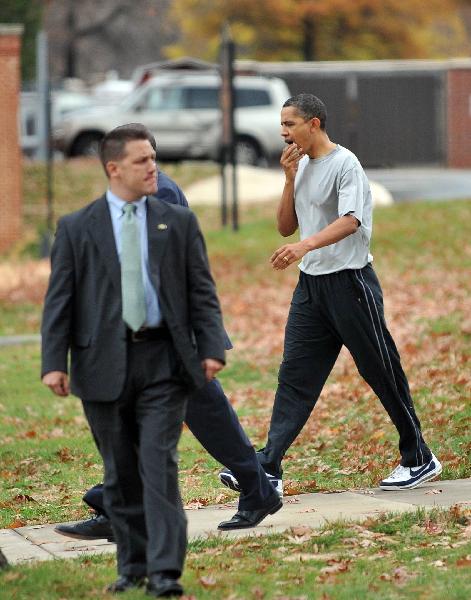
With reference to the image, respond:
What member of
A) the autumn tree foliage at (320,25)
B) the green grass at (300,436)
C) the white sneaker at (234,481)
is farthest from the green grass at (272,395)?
the autumn tree foliage at (320,25)

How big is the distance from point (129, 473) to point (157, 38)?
5774 centimetres

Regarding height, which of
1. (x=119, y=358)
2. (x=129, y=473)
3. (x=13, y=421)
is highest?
(x=119, y=358)

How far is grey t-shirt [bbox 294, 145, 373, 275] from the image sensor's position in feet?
23.5

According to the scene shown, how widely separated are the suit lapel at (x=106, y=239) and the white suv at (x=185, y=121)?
2685 cm

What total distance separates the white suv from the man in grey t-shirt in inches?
983

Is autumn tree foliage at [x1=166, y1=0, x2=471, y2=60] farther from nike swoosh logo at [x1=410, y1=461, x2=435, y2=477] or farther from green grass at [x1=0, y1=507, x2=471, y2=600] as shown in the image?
green grass at [x1=0, y1=507, x2=471, y2=600]

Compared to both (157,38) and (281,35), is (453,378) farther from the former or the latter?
(157,38)

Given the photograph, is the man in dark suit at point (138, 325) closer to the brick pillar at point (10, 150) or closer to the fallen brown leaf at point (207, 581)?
the fallen brown leaf at point (207, 581)

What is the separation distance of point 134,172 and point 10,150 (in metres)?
21.9

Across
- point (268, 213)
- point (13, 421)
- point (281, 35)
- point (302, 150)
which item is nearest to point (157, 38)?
point (281, 35)

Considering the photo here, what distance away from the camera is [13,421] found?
11.8 metres

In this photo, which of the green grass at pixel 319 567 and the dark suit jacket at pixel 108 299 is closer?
the dark suit jacket at pixel 108 299

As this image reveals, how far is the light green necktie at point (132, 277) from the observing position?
5465mm

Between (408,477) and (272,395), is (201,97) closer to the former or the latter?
(272,395)
